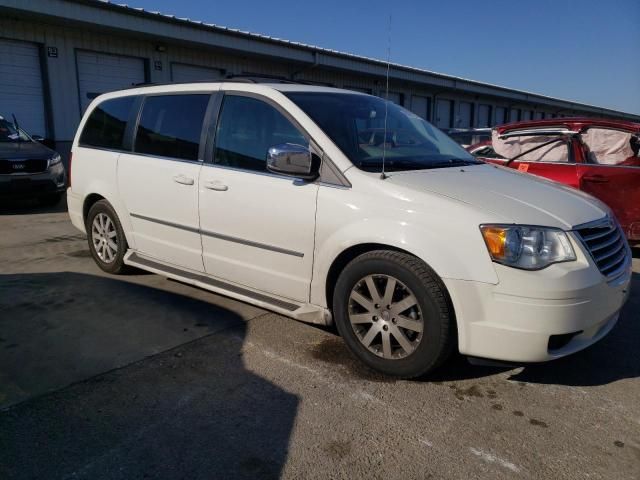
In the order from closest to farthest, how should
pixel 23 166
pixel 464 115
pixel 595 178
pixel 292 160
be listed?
1. pixel 292 160
2. pixel 595 178
3. pixel 23 166
4. pixel 464 115

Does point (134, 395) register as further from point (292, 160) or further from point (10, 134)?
point (10, 134)

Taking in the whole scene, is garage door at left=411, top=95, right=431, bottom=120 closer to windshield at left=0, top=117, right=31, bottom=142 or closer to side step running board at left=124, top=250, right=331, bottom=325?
windshield at left=0, top=117, right=31, bottom=142

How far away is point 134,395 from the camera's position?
9.18 feet

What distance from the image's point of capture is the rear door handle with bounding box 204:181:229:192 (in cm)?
359

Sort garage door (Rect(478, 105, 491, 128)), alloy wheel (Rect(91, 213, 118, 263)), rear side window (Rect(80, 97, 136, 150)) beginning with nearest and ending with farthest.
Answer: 1. rear side window (Rect(80, 97, 136, 150))
2. alloy wheel (Rect(91, 213, 118, 263))
3. garage door (Rect(478, 105, 491, 128))

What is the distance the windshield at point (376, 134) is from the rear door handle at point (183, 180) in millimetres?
1000

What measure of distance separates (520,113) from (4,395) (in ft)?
122

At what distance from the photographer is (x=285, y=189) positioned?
3.28m

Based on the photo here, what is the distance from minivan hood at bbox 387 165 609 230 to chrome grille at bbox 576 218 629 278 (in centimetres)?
7

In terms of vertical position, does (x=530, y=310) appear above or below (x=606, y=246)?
below

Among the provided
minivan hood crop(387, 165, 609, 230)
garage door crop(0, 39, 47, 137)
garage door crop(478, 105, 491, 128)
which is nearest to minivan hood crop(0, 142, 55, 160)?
garage door crop(0, 39, 47, 137)

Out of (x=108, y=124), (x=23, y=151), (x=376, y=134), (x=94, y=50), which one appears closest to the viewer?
(x=376, y=134)

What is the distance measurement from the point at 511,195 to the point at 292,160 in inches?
52.2

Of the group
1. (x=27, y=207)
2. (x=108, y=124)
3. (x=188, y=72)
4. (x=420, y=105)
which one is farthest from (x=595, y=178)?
(x=420, y=105)
